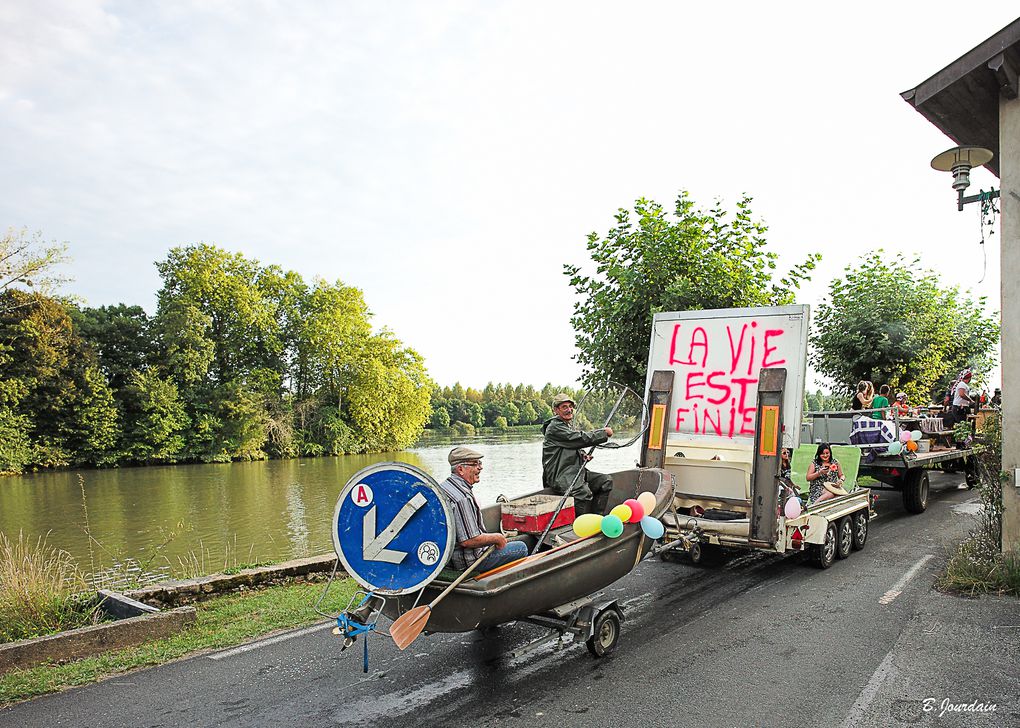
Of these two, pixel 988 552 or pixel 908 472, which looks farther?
pixel 908 472

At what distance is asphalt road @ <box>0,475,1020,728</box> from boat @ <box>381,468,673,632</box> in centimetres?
52

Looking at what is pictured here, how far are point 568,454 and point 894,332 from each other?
1423 cm

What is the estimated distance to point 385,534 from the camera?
15.3 ft

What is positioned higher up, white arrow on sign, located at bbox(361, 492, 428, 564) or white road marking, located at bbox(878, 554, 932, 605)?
white arrow on sign, located at bbox(361, 492, 428, 564)

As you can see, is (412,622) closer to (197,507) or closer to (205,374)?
(197,507)

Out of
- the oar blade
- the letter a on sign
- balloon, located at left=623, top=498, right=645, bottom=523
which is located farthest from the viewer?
balloon, located at left=623, top=498, right=645, bottom=523

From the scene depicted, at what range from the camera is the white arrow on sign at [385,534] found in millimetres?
4621

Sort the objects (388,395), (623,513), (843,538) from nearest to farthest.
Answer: (623,513) → (843,538) → (388,395)

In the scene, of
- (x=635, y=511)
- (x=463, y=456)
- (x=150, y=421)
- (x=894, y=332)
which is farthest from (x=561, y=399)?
(x=150, y=421)

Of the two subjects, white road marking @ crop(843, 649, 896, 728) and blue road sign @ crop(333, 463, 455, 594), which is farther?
blue road sign @ crop(333, 463, 455, 594)

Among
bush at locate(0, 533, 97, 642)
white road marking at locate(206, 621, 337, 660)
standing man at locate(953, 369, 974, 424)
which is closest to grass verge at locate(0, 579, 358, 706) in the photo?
white road marking at locate(206, 621, 337, 660)

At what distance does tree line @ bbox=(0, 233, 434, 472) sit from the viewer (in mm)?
37219

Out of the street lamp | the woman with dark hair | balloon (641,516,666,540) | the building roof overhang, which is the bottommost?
balloon (641,516,666,540)

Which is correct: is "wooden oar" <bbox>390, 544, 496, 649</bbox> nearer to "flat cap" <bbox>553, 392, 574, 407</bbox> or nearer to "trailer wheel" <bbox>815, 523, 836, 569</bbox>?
"flat cap" <bbox>553, 392, 574, 407</bbox>
